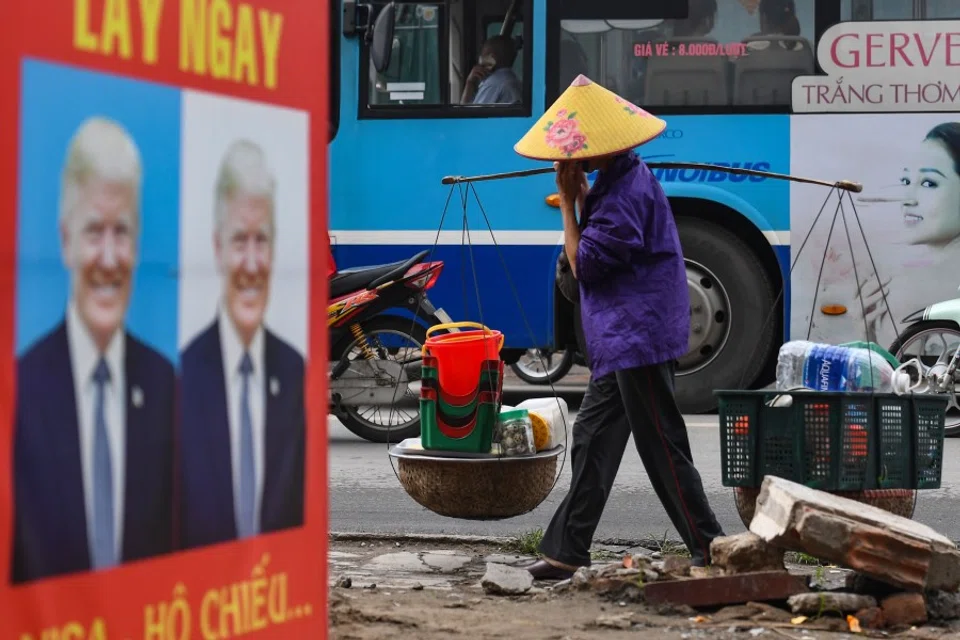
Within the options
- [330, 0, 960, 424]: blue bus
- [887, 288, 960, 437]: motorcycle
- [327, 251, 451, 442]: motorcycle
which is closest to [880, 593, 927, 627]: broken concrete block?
[327, 251, 451, 442]: motorcycle

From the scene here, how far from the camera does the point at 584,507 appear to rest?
531 centimetres

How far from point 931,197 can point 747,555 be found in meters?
6.12

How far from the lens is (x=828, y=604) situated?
14.9ft

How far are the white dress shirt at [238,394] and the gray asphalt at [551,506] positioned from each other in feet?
12.4

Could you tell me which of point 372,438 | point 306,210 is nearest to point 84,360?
point 306,210

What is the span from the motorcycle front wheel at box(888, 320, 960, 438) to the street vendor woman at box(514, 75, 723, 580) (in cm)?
524

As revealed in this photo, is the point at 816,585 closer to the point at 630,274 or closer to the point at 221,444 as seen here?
the point at 630,274

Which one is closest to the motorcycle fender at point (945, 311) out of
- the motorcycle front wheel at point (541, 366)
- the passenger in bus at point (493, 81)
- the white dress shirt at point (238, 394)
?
the motorcycle front wheel at point (541, 366)

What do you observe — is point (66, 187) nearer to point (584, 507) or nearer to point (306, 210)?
point (306, 210)

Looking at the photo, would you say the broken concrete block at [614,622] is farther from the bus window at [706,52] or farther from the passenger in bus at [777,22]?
the passenger in bus at [777,22]

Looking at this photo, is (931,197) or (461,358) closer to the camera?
(461,358)

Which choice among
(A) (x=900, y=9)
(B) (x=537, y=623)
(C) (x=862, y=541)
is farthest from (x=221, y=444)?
(A) (x=900, y=9)

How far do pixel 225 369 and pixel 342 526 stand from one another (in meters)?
4.11

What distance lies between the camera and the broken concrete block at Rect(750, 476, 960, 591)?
438cm
